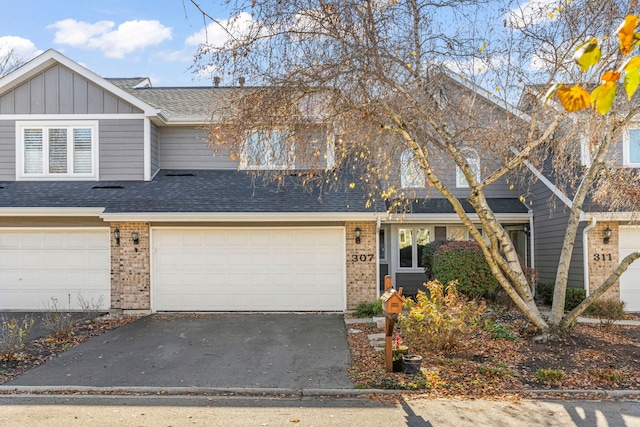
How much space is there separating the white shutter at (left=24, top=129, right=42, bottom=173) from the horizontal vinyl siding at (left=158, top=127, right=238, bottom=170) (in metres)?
3.24

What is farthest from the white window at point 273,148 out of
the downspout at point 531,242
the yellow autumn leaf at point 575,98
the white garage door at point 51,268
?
the downspout at point 531,242

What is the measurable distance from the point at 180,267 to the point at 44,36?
6195 mm

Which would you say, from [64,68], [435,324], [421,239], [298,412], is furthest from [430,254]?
[64,68]

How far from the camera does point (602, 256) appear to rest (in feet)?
39.2

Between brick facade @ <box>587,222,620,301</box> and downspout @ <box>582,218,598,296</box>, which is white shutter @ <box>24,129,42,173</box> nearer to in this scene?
downspout @ <box>582,218,598,296</box>

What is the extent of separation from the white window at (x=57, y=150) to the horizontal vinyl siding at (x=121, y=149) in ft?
0.85

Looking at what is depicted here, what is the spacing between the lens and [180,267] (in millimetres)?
11875

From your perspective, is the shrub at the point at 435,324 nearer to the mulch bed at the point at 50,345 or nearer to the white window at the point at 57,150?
the mulch bed at the point at 50,345

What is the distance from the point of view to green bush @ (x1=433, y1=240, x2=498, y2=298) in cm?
1144

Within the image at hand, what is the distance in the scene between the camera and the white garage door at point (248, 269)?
11836mm

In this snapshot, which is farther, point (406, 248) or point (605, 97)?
point (406, 248)

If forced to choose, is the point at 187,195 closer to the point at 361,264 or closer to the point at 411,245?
the point at 361,264

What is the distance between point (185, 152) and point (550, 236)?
1108 centimetres

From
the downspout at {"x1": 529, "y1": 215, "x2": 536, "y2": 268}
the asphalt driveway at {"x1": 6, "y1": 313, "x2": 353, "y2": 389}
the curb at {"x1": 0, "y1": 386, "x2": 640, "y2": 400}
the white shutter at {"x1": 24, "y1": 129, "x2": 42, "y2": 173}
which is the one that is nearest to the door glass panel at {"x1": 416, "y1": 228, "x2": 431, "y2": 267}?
the downspout at {"x1": 529, "y1": 215, "x2": 536, "y2": 268}
